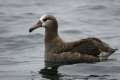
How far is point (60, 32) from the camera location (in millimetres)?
22234

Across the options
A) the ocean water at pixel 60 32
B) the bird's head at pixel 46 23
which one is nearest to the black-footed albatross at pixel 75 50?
the bird's head at pixel 46 23

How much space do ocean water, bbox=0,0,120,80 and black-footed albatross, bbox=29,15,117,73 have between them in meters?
0.27

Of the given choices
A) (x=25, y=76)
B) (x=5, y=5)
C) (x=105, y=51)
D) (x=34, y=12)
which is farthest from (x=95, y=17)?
(x=25, y=76)

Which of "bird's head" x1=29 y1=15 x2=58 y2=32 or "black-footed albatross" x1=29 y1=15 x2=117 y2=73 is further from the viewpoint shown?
"bird's head" x1=29 y1=15 x2=58 y2=32

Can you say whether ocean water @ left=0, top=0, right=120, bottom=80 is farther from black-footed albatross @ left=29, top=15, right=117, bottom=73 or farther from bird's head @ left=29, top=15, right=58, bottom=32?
bird's head @ left=29, top=15, right=58, bottom=32

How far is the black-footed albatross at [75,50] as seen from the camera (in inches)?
690

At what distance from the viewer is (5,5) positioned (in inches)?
1071

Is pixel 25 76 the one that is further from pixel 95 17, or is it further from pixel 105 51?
pixel 95 17

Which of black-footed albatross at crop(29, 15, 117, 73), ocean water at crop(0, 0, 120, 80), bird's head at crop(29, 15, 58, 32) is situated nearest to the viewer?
ocean water at crop(0, 0, 120, 80)

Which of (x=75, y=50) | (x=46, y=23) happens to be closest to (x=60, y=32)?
(x=46, y=23)

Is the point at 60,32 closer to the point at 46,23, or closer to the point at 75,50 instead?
the point at 46,23

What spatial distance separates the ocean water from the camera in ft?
54.5

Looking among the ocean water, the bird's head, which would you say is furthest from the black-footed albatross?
the ocean water

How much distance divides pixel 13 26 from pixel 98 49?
21.7ft
